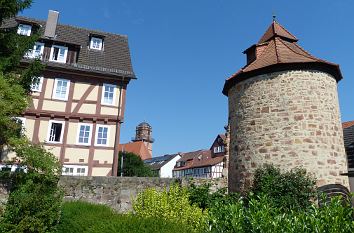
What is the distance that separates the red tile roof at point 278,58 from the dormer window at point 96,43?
10379mm

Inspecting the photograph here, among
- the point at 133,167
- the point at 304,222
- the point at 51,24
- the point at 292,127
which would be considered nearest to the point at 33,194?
the point at 292,127

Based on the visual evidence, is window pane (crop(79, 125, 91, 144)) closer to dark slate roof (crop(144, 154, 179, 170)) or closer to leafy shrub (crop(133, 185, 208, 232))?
leafy shrub (crop(133, 185, 208, 232))

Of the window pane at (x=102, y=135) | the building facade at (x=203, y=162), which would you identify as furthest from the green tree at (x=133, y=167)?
the window pane at (x=102, y=135)

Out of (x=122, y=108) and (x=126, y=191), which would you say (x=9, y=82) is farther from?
(x=122, y=108)

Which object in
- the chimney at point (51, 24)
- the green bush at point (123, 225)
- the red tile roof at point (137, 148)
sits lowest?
the green bush at point (123, 225)

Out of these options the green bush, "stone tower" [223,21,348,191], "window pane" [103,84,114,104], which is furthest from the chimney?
the green bush

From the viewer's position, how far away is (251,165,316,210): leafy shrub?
34.3 ft

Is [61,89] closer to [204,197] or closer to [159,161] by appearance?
[204,197]

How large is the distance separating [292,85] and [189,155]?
48204 mm

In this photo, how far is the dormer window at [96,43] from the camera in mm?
21116

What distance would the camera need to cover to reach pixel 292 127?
11352 mm

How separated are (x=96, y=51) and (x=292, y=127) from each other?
14.0m

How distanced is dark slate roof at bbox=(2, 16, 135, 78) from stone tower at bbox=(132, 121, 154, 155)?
48328mm

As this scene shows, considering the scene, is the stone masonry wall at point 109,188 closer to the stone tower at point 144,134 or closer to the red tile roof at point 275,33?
the red tile roof at point 275,33
